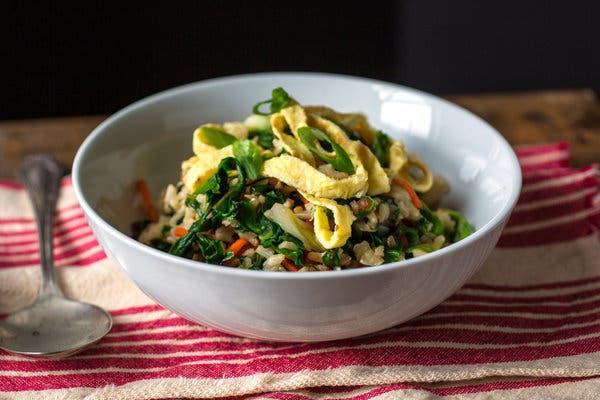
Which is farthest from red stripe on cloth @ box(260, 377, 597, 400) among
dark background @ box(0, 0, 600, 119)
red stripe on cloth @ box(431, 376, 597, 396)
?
dark background @ box(0, 0, 600, 119)

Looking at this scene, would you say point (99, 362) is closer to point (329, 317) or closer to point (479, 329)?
point (329, 317)

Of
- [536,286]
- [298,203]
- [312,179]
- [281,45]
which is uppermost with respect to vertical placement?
[312,179]

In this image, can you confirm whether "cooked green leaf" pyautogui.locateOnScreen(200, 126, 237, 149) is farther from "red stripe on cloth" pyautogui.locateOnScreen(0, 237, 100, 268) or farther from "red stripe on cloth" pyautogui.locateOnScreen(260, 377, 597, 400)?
"red stripe on cloth" pyautogui.locateOnScreen(260, 377, 597, 400)

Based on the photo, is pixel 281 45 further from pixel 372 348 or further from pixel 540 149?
pixel 372 348

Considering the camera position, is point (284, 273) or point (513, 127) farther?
point (513, 127)

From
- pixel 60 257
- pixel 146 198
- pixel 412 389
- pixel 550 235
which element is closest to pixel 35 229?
pixel 60 257

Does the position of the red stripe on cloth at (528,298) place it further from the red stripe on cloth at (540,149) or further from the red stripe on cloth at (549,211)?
the red stripe on cloth at (540,149)

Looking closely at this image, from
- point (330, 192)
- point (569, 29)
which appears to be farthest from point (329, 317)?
point (569, 29)
